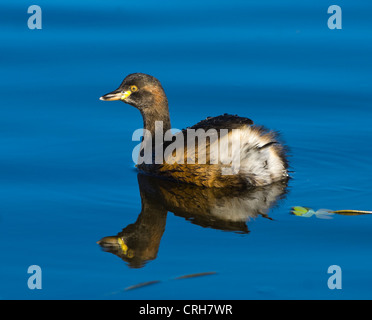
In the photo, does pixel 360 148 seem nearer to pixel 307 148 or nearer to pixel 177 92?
pixel 307 148

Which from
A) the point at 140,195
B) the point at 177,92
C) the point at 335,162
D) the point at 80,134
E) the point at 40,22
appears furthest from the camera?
the point at 40,22

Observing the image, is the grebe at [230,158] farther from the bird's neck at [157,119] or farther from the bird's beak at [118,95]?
the bird's beak at [118,95]

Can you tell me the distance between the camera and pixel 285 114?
9180mm

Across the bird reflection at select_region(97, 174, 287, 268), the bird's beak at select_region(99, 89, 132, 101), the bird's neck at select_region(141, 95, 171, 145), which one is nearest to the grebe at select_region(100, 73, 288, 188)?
the bird reflection at select_region(97, 174, 287, 268)

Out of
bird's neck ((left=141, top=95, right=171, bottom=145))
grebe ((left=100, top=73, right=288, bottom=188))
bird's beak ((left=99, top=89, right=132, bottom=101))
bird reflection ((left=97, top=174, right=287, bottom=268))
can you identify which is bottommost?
bird reflection ((left=97, top=174, right=287, bottom=268))

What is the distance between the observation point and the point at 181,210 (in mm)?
7016

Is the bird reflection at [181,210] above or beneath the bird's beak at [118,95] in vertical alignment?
beneath

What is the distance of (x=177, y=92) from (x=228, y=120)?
2197 mm

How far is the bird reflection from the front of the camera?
631cm

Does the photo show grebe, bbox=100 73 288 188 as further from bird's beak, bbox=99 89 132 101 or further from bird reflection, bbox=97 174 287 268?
bird's beak, bbox=99 89 132 101

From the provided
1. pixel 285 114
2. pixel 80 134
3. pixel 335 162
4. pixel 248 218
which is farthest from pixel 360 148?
pixel 80 134

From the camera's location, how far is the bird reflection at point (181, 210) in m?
6.31

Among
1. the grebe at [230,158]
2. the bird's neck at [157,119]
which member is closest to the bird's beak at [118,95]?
the bird's neck at [157,119]

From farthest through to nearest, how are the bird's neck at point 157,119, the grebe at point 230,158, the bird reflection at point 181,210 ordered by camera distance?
1. the bird's neck at point 157,119
2. the grebe at point 230,158
3. the bird reflection at point 181,210
